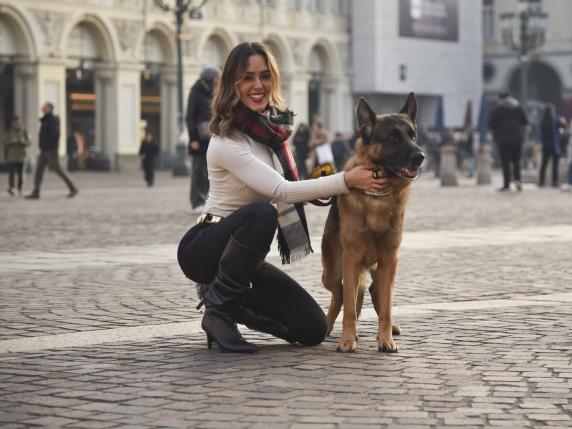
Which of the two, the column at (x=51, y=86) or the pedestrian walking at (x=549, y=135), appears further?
the column at (x=51, y=86)

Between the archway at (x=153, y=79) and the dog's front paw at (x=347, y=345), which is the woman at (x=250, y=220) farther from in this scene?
the archway at (x=153, y=79)

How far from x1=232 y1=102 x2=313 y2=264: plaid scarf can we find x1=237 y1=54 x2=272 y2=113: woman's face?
0.04 metres

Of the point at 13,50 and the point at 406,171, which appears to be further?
the point at 13,50

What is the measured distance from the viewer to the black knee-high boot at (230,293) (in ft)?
21.9

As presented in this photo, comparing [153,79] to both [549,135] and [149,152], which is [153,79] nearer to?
[149,152]

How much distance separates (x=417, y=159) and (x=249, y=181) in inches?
37.4

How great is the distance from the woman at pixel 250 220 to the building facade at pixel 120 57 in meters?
32.9

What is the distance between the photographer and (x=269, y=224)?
6648mm

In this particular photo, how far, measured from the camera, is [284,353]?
6.73 m

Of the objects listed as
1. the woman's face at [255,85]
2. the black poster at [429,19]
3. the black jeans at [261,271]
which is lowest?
the black jeans at [261,271]

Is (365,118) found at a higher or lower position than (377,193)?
higher

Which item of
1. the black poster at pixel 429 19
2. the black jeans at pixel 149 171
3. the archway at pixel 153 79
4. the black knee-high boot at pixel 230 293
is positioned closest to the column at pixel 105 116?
the archway at pixel 153 79

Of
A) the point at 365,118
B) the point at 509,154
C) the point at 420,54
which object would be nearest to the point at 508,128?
the point at 509,154

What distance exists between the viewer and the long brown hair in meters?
6.86
